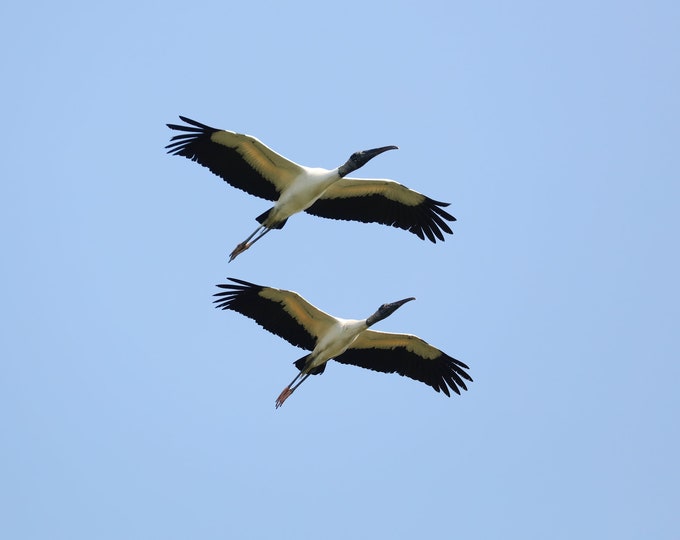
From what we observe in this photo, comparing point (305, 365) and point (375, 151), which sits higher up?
point (375, 151)

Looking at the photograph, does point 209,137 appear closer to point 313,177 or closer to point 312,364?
point 313,177

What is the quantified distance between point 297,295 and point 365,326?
4.54ft

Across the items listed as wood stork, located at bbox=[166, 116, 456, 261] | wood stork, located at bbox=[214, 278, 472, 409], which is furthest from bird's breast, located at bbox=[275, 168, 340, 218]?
wood stork, located at bbox=[214, 278, 472, 409]

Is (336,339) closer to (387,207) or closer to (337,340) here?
(337,340)

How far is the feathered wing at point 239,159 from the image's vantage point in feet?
95.8

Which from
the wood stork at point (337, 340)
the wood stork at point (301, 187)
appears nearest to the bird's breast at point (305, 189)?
the wood stork at point (301, 187)

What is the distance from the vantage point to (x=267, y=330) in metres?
29.2

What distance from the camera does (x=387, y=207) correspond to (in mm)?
30734

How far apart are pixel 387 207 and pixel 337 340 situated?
3.30 meters

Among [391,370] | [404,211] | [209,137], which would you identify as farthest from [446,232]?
[209,137]

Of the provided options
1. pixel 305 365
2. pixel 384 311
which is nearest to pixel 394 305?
pixel 384 311

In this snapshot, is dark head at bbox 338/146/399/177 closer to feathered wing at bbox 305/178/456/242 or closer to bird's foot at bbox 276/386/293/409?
feathered wing at bbox 305/178/456/242

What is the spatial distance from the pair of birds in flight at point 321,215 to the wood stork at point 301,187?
19 mm

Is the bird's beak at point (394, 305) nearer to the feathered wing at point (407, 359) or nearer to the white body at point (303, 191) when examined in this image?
the feathered wing at point (407, 359)
